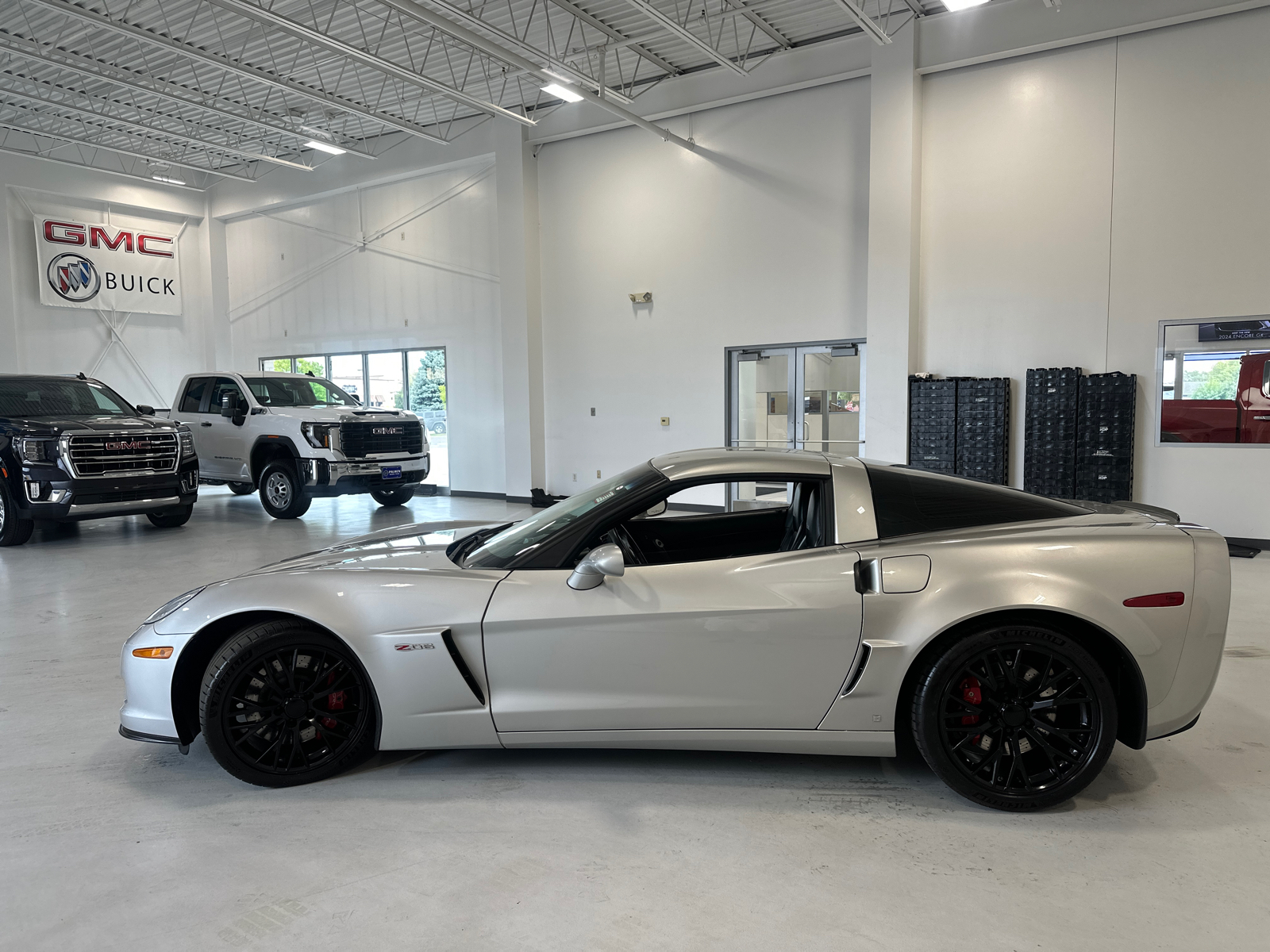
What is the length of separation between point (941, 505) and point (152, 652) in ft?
9.49

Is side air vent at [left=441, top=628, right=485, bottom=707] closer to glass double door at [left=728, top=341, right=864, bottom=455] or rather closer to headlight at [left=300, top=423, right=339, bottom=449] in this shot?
glass double door at [left=728, top=341, right=864, bottom=455]

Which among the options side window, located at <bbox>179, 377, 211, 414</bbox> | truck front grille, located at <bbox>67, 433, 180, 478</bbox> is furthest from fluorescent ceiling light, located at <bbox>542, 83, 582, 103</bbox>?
side window, located at <bbox>179, 377, 211, 414</bbox>

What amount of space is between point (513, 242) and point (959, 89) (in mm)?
6432

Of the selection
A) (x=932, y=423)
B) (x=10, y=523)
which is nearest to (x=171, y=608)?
(x=10, y=523)

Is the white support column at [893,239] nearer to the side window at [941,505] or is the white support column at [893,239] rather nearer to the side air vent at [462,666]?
the side window at [941,505]

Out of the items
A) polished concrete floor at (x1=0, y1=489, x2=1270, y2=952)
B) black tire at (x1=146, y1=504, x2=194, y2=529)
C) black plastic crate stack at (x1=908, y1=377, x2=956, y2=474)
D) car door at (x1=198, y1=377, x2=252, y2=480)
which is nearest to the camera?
polished concrete floor at (x1=0, y1=489, x2=1270, y2=952)

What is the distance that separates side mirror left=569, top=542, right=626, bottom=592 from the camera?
2.66 metres

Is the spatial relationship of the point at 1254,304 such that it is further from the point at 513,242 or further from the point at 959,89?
the point at 513,242

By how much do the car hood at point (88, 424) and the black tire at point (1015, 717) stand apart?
891cm

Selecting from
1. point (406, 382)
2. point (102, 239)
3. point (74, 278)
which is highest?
point (102, 239)

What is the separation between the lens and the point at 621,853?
2539 millimetres

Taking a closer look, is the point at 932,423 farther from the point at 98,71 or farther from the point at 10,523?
the point at 98,71

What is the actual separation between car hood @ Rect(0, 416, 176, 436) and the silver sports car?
6.82 metres

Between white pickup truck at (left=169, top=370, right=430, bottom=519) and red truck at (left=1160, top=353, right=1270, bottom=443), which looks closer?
red truck at (left=1160, top=353, right=1270, bottom=443)
